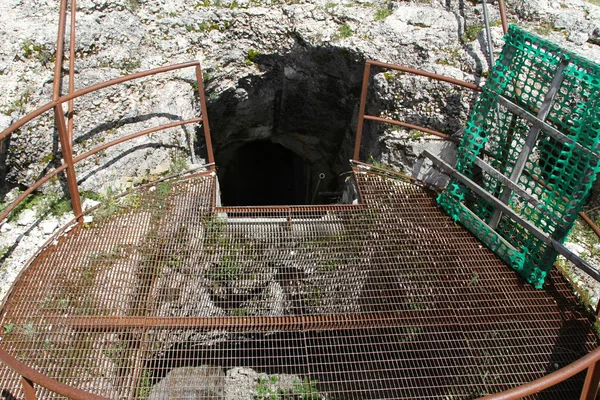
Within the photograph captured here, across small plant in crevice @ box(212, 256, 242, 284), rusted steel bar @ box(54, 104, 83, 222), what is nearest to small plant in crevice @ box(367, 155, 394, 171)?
small plant in crevice @ box(212, 256, 242, 284)

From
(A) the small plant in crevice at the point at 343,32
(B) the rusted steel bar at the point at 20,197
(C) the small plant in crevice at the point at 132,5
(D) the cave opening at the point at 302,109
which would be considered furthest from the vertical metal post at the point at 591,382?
(C) the small plant in crevice at the point at 132,5

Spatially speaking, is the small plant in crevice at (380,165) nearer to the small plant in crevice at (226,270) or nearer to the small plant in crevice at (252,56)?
the small plant in crevice at (252,56)

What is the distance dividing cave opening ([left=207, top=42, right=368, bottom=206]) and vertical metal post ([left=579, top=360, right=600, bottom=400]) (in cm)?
446

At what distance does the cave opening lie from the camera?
23.1 feet

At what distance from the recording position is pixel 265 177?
1238 centimetres

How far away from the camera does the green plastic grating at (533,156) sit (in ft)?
14.2

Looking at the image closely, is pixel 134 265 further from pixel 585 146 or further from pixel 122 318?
pixel 585 146

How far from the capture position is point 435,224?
5.58 m

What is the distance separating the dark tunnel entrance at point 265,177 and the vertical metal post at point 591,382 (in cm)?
729

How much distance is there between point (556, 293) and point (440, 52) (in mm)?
3275

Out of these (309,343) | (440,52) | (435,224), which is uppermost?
(440,52)

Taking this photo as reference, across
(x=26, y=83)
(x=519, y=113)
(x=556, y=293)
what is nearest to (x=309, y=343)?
(x=556, y=293)

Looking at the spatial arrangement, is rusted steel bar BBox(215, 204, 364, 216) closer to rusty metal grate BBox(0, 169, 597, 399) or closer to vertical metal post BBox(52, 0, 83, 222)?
rusty metal grate BBox(0, 169, 597, 399)

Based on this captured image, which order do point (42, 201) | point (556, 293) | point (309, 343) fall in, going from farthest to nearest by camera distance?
point (42, 201), point (556, 293), point (309, 343)
